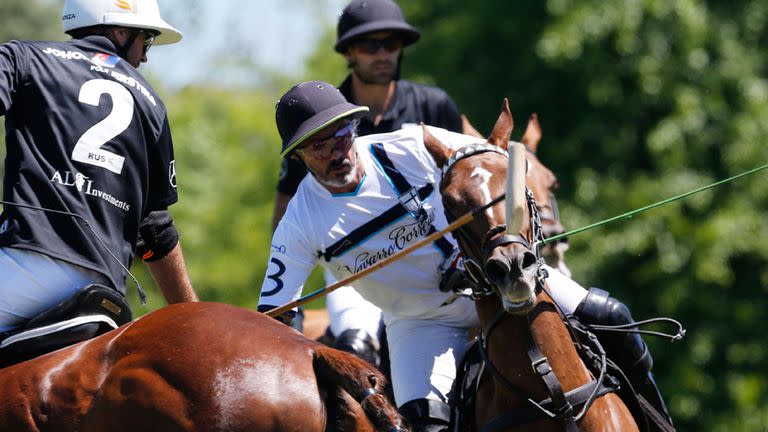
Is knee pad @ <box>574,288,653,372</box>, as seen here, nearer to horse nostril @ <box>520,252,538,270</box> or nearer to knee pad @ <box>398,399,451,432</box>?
knee pad @ <box>398,399,451,432</box>

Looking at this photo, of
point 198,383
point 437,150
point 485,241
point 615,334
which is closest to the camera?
point 198,383

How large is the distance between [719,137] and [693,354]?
2.60m

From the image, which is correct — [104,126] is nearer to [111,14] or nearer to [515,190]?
[111,14]

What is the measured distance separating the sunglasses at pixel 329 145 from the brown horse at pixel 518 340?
2.32ft

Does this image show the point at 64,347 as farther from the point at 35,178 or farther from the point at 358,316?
the point at 358,316

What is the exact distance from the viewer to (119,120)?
494cm

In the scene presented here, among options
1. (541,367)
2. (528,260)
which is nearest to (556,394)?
(541,367)

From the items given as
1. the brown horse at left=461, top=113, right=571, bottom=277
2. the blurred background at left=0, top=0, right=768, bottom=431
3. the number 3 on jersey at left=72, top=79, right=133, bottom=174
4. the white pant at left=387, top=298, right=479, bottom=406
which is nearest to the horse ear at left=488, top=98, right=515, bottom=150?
the white pant at left=387, top=298, right=479, bottom=406

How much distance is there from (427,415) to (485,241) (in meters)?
1.17

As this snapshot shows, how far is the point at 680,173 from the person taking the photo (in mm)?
13547

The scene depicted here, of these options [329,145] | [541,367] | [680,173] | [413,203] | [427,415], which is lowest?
[680,173]

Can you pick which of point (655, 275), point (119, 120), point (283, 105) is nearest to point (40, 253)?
point (119, 120)

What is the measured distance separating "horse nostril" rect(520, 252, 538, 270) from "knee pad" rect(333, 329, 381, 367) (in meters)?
2.50

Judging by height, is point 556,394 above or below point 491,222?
below
